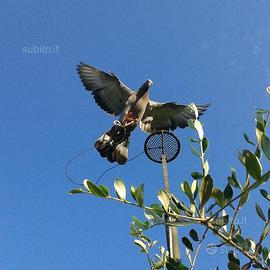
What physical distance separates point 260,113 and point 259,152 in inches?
4.6

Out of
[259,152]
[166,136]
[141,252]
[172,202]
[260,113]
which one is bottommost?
[141,252]

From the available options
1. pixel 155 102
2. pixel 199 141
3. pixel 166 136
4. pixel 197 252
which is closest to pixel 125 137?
pixel 166 136

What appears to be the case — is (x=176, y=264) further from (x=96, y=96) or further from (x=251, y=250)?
(x=96, y=96)

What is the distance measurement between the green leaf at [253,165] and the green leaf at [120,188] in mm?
513

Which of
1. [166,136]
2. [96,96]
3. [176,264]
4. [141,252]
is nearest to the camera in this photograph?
[176,264]

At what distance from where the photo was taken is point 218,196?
4.26 feet

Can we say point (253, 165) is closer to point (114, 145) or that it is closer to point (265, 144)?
point (265, 144)

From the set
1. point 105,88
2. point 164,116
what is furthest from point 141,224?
point 105,88

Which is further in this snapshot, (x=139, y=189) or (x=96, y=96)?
(x=96, y=96)

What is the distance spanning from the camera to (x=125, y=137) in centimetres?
342

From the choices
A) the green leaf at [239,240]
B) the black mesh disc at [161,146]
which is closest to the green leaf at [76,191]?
the green leaf at [239,240]

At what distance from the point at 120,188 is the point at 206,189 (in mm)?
348

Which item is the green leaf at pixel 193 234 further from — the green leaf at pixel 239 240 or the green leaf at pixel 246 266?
the green leaf at pixel 246 266

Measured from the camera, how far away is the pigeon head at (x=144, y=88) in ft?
13.4
